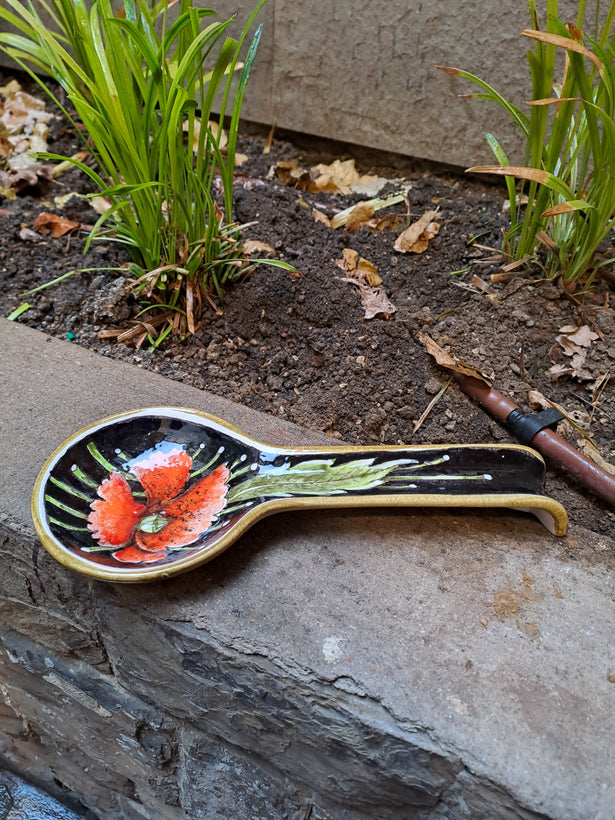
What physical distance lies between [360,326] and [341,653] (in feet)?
2.30

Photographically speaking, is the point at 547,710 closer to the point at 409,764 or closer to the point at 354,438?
the point at 409,764

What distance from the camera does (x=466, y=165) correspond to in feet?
5.54

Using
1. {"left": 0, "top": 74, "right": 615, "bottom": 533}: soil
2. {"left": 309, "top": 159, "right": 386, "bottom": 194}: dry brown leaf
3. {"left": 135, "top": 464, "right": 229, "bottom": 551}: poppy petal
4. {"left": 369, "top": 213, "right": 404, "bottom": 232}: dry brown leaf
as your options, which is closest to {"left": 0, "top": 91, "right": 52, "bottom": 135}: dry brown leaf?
{"left": 0, "top": 74, "right": 615, "bottom": 533}: soil

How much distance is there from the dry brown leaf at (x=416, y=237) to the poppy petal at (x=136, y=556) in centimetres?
94

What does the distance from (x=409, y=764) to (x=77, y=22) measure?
4.25 ft

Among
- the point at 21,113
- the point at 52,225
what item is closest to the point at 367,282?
the point at 52,225

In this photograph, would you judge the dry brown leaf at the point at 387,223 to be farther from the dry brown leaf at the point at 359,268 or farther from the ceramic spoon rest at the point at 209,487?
the ceramic spoon rest at the point at 209,487

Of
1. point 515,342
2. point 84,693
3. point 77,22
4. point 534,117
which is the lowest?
point 84,693

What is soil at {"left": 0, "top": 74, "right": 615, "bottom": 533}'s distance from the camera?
115 centimetres

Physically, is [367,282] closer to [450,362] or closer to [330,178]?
[450,362]

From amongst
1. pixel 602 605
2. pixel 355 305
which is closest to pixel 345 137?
pixel 355 305

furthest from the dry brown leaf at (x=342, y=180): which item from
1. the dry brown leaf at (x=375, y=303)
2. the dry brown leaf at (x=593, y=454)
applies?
the dry brown leaf at (x=593, y=454)

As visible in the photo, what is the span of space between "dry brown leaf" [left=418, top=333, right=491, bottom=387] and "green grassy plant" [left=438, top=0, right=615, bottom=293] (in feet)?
A: 0.97

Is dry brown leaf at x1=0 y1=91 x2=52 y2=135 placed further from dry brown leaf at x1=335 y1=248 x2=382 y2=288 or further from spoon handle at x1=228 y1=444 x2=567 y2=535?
spoon handle at x1=228 y1=444 x2=567 y2=535
